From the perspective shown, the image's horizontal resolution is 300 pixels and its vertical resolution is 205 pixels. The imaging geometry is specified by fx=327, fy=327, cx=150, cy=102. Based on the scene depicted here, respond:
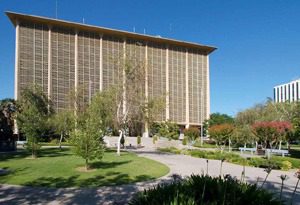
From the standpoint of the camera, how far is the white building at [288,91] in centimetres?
13027

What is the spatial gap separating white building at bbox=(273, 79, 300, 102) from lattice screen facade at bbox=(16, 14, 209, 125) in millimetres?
56770

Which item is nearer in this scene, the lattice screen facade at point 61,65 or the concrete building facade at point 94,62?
the concrete building facade at point 94,62

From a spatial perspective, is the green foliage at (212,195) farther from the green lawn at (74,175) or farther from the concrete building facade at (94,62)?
the concrete building facade at (94,62)

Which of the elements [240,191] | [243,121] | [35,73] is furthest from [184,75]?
[240,191]

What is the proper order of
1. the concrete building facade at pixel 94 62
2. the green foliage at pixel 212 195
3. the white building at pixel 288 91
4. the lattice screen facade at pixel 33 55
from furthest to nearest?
the white building at pixel 288 91, the concrete building facade at pixel 94 62, the lattice screen facade at pixel 33 55, the green foliage at pixel 212 195

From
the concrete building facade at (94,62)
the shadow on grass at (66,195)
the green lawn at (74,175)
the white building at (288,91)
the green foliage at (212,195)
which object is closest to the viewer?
the green foliage at (212,195)

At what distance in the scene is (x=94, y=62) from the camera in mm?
75438

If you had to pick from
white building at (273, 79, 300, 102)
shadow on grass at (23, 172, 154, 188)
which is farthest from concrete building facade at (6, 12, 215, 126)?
white building at (273, 79, 300, 102)

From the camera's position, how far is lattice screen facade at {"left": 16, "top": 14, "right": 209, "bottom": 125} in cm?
6888

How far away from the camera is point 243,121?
205ft

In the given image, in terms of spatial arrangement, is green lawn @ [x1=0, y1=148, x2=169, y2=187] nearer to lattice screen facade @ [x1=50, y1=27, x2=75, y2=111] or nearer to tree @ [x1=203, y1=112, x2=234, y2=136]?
lattice screen facade @ [x1=50, y1=27, x2=75, y2=111]

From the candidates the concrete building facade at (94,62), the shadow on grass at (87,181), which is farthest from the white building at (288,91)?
the shadow on grass at (87,181)

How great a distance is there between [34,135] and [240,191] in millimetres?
19101

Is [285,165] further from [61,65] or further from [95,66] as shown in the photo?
[95,66]
